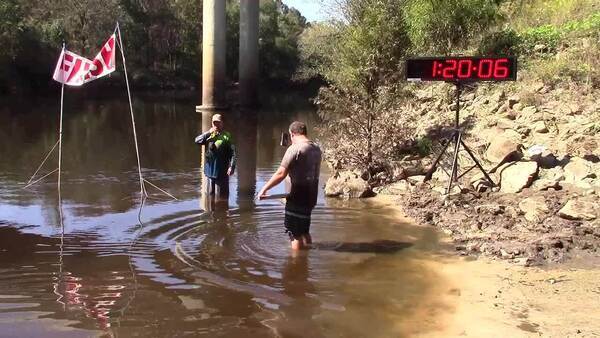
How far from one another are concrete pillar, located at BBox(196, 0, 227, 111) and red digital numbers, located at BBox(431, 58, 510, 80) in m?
28.2

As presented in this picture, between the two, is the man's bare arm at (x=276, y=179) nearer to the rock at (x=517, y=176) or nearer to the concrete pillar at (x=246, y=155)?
the concrete pillar at (x=246, y=155)

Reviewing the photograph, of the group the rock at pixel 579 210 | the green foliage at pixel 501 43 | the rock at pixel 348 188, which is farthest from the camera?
the green foliage at pixel 501 43

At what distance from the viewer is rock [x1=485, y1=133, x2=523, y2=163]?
11211mm

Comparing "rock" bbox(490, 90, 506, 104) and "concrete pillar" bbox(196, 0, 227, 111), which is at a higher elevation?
"concrete pillar" bbox(196, 0, 227, 111)

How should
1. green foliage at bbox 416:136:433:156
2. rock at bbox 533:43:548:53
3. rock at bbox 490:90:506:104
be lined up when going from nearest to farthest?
green foliage at bbox 416:136:433:156
rock at bbox 490:90:506:104
rock at bbox 533:43:548:53

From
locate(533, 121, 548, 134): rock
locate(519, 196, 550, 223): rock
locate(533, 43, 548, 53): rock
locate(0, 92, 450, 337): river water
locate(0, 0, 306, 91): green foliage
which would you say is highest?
locate(0, 0, 306, 91): green foliage

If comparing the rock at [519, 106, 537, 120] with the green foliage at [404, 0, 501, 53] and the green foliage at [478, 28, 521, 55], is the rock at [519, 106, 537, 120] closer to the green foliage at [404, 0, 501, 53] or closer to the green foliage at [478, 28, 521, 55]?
the green foliage at [478, 28, 521, 55]

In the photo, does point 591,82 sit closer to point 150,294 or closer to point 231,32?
point 150,294

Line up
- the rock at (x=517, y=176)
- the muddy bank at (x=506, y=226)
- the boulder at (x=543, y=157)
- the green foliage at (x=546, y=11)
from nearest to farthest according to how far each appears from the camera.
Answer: the muddy bank at (x=506, y=226) < the rock at (x=517, y=176) < the boulder at (x=543, y=157) < the green foliage at (x=546, y=11)

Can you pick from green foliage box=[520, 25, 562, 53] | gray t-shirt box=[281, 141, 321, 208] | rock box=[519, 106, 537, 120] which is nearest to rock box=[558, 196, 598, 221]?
gray t-shirt box=[281, 141, 321, 208]

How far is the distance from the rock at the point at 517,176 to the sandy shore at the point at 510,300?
2.90m

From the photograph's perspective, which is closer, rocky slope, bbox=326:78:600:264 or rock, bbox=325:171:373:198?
rocky slope, bbox=326:78:600:264

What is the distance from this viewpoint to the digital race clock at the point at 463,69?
10.0 meters

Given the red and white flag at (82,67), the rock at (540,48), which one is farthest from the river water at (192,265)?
the rock at (540,48)
